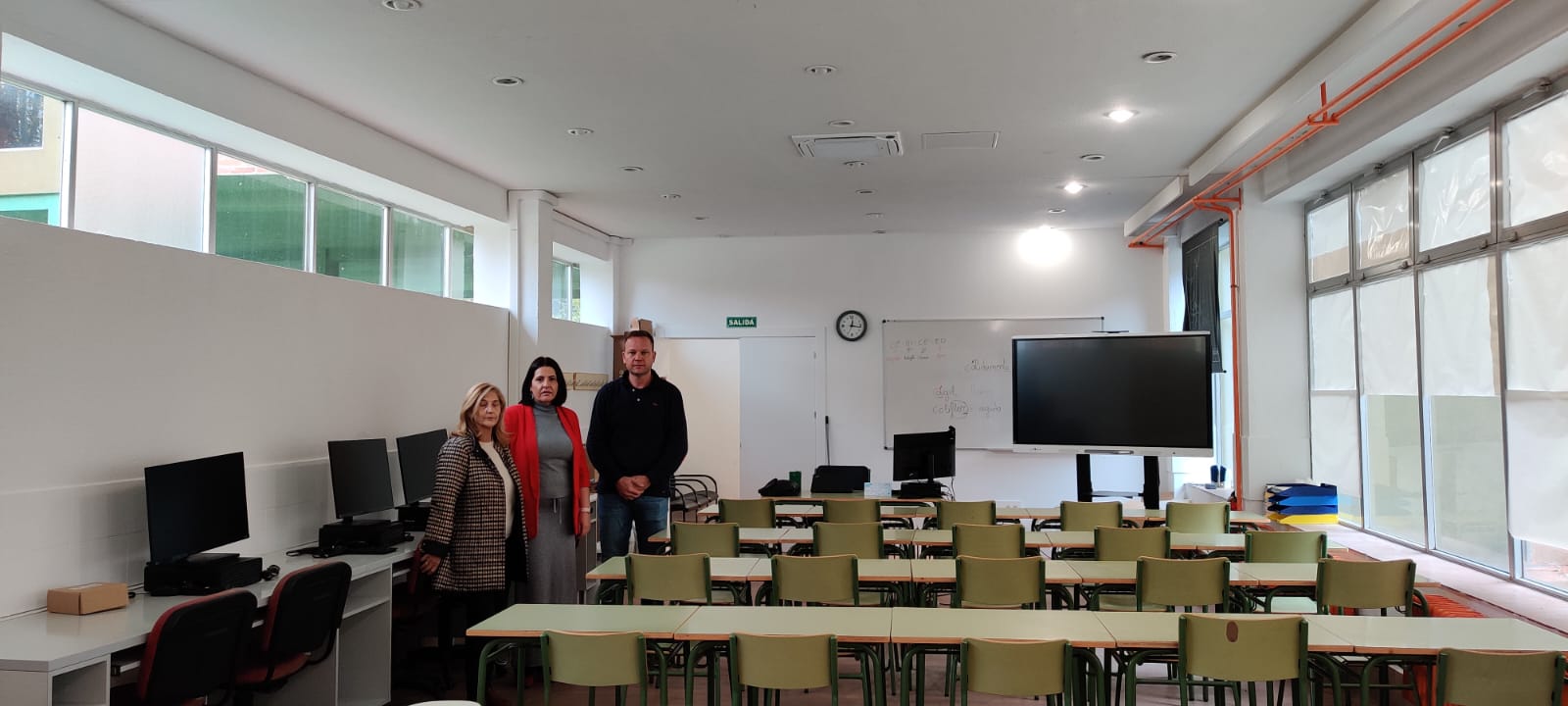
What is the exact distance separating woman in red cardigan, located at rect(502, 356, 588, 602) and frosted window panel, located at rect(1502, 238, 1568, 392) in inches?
175

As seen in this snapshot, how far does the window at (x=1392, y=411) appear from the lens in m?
5.57

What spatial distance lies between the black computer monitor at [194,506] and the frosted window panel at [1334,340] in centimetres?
659

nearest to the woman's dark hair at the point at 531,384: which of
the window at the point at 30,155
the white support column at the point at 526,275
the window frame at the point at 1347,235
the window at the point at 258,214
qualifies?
the window at the point at 258,214

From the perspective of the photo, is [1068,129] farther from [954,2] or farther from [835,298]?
[835,298]

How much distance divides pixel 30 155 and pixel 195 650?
7.25 ft

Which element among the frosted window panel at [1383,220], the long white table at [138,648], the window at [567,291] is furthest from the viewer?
the window at [567,291]

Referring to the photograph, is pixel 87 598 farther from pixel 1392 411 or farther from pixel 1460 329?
pixel 1392 411

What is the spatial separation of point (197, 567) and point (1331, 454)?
690 centimetres

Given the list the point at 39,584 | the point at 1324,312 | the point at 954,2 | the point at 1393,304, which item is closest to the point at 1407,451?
the point at 1393,304

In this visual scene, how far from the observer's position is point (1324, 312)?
669cm

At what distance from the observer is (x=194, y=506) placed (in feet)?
12.3

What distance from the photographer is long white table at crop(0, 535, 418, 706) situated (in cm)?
275

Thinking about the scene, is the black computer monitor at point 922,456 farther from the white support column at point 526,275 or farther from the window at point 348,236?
the window at point 348,236

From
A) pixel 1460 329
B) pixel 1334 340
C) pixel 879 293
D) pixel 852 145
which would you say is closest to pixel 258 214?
pixel 852 145
